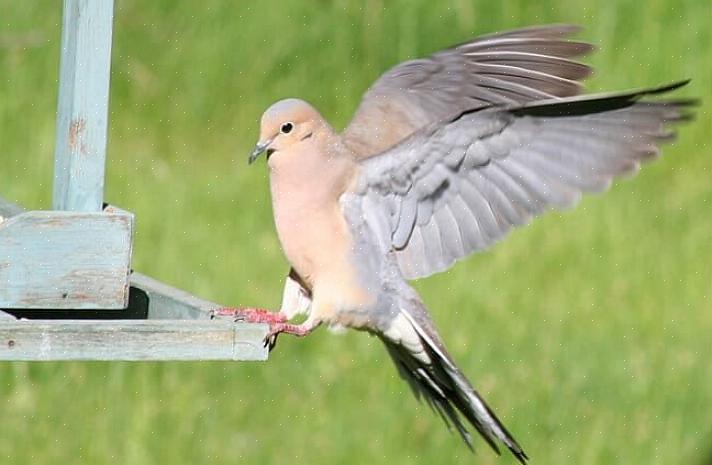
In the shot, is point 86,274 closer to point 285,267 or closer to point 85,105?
point 85,105

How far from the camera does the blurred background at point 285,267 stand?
6.32m

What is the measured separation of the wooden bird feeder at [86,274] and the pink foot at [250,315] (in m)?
0.05

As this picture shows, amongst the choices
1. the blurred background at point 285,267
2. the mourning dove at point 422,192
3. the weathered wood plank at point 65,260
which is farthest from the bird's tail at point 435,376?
the weathered wood plank at point 65,260

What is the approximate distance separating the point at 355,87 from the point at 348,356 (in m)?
2.47

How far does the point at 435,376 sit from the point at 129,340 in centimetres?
162

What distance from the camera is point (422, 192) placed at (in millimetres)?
4973

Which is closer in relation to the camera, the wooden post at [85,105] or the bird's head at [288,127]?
the wooden post at [85,105]

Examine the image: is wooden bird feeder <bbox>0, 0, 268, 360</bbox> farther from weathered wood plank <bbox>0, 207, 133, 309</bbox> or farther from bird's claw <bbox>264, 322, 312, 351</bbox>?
bird's claw <bbox>264, 322, 312, 351</bbox>

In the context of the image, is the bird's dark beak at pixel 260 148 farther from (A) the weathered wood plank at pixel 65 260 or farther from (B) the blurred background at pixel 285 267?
(B) the blurred background at pixel 285 267

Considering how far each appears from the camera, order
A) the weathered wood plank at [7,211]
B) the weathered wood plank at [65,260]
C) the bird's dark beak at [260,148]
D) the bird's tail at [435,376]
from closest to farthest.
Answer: the weathered wood plank at [65,260]
the weathered wood plank at [7,211]
the bird's dark beak at [260,148]
the bird's tail at [435,376]

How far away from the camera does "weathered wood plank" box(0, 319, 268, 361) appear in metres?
3.87

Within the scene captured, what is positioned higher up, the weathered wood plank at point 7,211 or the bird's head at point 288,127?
the bird's head at point 288,127

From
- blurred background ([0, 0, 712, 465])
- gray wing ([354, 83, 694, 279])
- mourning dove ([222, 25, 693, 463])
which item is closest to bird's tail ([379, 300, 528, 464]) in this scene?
mourning dove ([222, 25, 693, 463])

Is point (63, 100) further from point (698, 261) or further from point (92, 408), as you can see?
point (698, 261)
